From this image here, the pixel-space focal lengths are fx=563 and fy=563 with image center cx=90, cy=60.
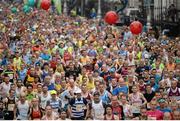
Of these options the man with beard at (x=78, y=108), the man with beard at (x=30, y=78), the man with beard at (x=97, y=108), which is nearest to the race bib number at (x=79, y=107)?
the man with beard at (x=78, y=108)

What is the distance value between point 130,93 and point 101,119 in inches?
91.0

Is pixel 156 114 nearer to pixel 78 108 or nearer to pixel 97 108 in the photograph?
pixel 97 108

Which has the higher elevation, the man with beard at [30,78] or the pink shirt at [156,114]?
the man with beard at [30,78]

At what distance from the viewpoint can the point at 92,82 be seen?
629 inches

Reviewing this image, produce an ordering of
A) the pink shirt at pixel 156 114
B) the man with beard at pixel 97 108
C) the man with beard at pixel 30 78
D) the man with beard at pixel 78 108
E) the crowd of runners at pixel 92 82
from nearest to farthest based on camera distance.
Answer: the pink shirt at pixel 156 114 < the man with beard at pixel 97 108 < the crowd of runners at pixel 92 82 < the man with beard at pixel 78 108 < the man with beard at pixel 30 78

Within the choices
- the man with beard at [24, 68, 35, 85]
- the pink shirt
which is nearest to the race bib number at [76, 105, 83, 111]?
the pink shirt

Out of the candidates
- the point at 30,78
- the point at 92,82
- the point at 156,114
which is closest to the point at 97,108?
the point at 156,114

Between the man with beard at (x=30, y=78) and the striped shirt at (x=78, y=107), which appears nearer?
the striped shirt at (x=78, y=107)

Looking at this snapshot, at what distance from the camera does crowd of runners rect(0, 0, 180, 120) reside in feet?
44.0

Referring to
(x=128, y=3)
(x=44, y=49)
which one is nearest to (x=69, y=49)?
(x=44, y=49)

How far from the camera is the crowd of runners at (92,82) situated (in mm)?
13406

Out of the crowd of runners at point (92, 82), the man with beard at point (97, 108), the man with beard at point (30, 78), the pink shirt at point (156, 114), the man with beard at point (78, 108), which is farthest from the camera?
the man with beard at point (30, 78)

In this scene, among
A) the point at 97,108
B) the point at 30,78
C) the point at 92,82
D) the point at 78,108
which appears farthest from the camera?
the point at 30,78

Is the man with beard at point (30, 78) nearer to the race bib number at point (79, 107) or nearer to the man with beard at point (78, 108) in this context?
the man with beard at point (78, 108)
